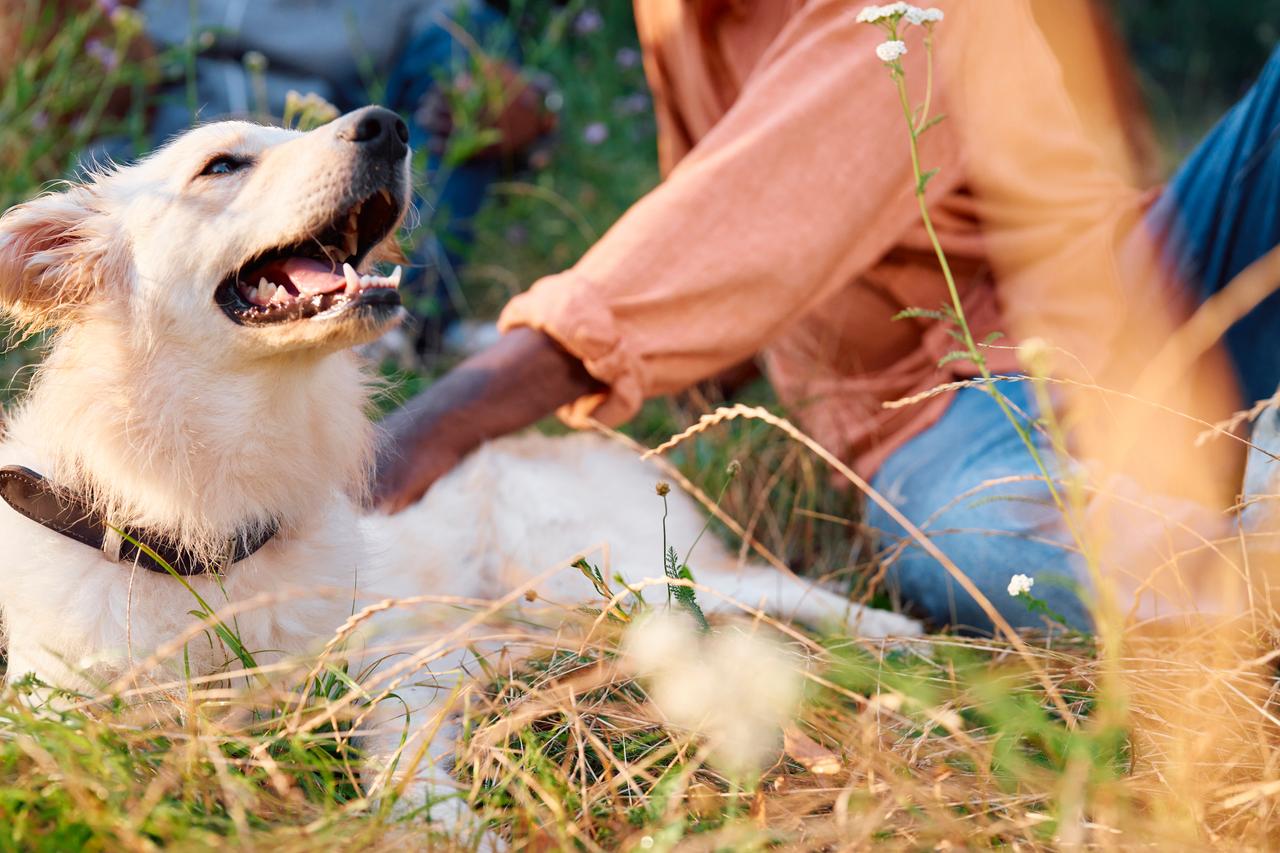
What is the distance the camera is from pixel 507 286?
4.57 meters

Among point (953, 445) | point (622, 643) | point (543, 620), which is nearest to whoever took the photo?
point (622, 643)

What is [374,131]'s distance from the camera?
78.9 inches

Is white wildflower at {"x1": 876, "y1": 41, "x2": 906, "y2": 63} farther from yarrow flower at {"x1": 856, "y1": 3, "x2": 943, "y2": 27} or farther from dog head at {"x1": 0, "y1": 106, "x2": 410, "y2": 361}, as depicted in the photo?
dog head at {"x1": 0, "y1": 106, "x2": 410, "y2": 361}

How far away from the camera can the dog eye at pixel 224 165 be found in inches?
82.5

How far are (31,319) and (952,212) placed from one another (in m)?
2.11

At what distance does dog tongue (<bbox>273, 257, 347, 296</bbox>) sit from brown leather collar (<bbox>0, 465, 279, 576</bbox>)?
0.49m

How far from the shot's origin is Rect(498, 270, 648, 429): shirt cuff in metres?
2.28

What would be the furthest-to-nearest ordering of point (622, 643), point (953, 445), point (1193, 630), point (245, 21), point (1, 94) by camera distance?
point (245, 21)
point (1, 94)
point (953, 445)
point (1193, 630)
point (622, 643)

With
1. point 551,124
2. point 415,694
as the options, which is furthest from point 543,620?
point 551,124

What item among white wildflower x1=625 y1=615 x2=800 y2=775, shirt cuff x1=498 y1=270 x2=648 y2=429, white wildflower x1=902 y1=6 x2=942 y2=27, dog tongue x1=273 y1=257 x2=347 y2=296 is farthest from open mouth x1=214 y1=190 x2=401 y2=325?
white wildflower x1=902 y1=6 x2=942 y2=27

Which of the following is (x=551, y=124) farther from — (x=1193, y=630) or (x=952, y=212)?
(x=1193, y=630)

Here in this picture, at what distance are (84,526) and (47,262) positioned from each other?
1.72 feet

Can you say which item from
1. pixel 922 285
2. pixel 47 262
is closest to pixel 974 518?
pixel 922 285

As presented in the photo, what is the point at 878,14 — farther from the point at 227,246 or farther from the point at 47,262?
the point at 47,262
